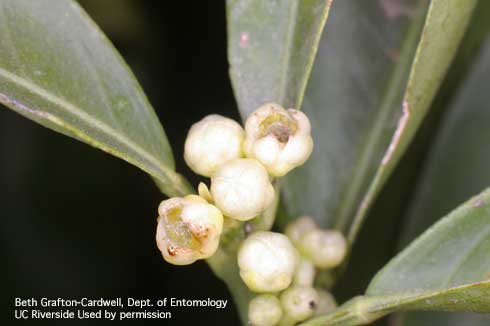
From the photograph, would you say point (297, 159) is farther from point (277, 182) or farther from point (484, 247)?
point (484, 247)

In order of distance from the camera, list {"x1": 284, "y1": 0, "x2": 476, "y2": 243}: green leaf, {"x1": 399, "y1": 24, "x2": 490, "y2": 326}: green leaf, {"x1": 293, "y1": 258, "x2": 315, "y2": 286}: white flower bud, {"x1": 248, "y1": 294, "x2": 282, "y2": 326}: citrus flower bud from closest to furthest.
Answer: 1. {"x1": 248, "y1": 294, "x2": 282, "y2": 326}: citrus flower bud
2. {"x1": 293, "y1": 258, "x2": 315, "y2": 286}: white flower bud
3. {"x1": 284, "y1": 0, "x2": 476, "y2": 243}: green leaf
4. {"x1": 399, "y1": 24, "x2": 490, "y2": 326}: green leaf

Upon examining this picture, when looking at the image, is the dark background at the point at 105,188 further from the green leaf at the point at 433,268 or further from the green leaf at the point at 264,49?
the green leaf at the point at 433,268

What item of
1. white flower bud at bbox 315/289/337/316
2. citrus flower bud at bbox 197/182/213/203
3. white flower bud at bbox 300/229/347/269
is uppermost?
citrus flower bud at bbox 197/182/213/203

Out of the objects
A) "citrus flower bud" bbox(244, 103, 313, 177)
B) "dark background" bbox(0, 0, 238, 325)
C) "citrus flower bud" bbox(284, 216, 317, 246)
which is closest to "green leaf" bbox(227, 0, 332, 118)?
"citrus flower bud" bbox(244, 103, 313, 177)

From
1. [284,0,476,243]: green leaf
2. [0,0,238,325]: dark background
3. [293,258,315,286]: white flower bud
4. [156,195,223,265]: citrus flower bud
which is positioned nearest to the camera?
[156,195,223,265]: citrus flower bud

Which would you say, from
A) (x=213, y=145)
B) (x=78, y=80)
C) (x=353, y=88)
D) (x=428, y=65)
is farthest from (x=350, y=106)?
(x=78, y=80)

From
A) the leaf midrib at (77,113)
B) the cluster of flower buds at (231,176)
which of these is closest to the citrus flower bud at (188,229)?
the cluster of flower buds at (231,176)

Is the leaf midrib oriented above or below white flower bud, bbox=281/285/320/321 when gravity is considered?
above

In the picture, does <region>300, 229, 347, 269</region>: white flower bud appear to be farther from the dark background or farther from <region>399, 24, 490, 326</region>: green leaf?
the dark background
